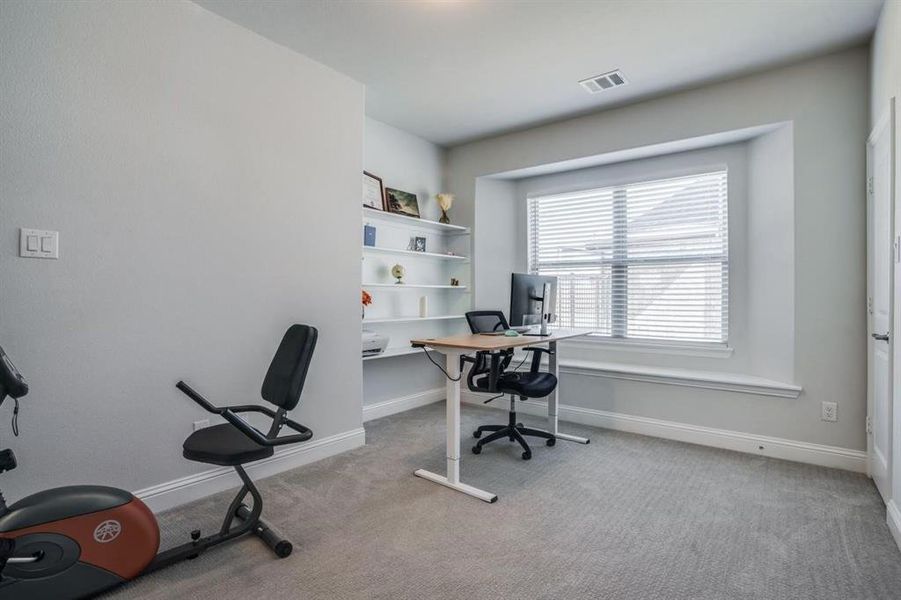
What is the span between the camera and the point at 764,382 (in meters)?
3.24

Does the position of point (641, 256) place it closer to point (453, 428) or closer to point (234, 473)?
point (453, 428)

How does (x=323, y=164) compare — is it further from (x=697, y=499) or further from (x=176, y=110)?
(x=697, y=499)

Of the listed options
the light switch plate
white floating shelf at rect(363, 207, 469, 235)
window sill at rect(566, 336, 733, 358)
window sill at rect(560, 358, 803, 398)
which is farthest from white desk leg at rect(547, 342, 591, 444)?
the light switch plate

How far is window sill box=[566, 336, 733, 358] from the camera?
3723 millimetres

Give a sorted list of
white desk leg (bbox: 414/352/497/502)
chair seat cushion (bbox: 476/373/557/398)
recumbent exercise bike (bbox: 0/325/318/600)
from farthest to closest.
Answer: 1. chair seat cushion (bbox: 476/373/557/398)
2. white desk leg (bbox: 414/352/497/502)
3. recumbent exercise bike (bbox: 0/325/318/600)

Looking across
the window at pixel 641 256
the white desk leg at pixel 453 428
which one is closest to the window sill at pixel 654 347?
the window at pixel 641 256

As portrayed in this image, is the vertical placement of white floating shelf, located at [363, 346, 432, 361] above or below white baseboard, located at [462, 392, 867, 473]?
above

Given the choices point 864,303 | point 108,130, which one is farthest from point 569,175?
point 108,130

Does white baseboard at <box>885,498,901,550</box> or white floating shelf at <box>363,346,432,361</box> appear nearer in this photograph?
white baseboard at <box>885,498,901,550</box>

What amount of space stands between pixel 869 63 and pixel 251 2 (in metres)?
3.67

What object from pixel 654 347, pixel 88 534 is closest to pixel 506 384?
pixel 654 347

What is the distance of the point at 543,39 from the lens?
9.24 ft

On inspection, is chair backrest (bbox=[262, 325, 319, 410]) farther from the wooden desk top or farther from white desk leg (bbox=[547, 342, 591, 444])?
white desk leg (bbox=[547, 342, 591, 444])

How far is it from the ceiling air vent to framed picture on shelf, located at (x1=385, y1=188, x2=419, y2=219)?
179 cm
